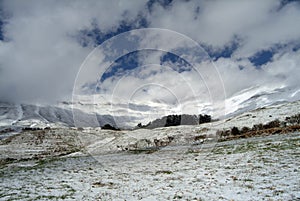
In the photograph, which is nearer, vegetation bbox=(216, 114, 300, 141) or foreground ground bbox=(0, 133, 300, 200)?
foreground ground bbox=(0, 133, 300, 200)

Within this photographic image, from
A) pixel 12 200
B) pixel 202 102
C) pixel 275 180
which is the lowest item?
pixel 12 200

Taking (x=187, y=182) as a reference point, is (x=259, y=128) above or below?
above

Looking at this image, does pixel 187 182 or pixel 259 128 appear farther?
pixel 259 128

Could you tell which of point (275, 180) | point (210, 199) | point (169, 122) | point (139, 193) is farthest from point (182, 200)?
point (169, 122)

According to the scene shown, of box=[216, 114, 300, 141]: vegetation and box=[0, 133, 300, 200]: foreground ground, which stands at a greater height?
box=[216, 114, 300, 141]: vegetation

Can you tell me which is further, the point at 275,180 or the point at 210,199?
the point at 275,180

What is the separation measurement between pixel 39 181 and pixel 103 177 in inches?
197

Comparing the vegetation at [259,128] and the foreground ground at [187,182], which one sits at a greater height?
the vegetation at [259,128]

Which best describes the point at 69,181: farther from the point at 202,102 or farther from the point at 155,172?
the point at 202,102

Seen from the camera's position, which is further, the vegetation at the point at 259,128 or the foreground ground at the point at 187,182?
the vegetation at the point at 259,128

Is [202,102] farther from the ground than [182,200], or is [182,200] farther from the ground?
[202,102]

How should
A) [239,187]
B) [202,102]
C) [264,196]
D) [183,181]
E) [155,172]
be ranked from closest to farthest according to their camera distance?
[264,196] → [239,187] → [183,181] → [155,172] → [202,102]

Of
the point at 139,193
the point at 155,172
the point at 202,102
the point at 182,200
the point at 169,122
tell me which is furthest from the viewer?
the point at 169,122

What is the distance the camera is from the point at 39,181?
17797mm
